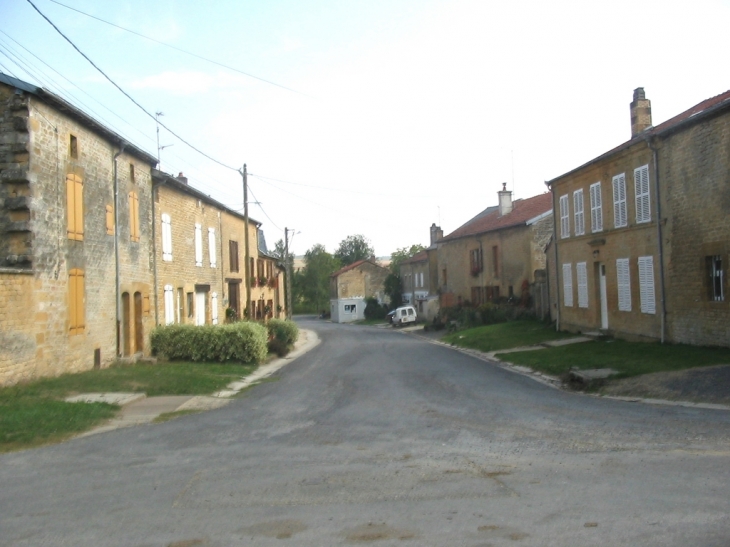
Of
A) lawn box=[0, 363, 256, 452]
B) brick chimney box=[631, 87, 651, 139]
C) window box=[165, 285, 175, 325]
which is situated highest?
brick chimney box=[631, 87, 651, 139]

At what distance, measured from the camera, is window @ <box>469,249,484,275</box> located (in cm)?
4606

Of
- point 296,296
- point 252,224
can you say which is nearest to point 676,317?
point 252,224

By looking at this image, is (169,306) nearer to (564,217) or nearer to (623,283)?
(623,283)

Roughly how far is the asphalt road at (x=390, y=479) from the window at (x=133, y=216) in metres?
10.3

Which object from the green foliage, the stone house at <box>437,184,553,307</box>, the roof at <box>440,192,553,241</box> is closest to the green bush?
the stone house at <box>437,184,553,307</box>

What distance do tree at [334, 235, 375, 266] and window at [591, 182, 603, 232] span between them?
10248 centimetres

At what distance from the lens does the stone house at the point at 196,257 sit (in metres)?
24.8

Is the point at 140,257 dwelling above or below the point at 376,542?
above

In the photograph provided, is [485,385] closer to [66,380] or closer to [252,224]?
[66,380]

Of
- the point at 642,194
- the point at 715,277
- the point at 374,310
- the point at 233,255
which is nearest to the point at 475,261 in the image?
the point at 233,255

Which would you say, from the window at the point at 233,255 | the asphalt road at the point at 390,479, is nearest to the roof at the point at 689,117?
the asphalt road at the point at 390,479

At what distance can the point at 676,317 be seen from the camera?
2016 cm

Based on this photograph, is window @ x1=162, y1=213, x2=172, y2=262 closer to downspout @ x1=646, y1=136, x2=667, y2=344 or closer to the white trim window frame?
the white trim window frame

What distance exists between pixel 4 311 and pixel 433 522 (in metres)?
11.2
